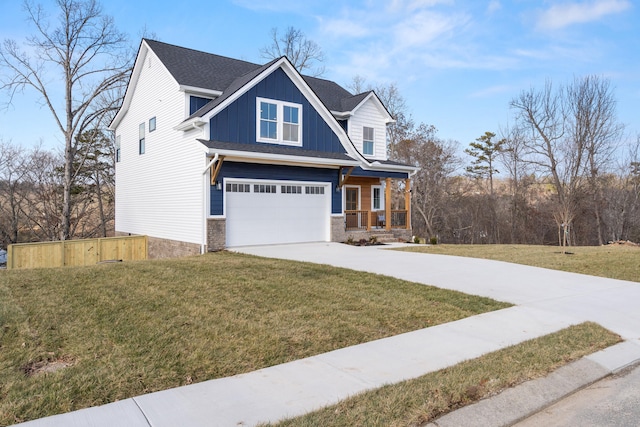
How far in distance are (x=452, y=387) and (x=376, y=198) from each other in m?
18.2

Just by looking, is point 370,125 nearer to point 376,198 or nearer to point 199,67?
point 376,198

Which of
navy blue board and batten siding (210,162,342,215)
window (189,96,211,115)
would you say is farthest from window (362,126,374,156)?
window (189,96,211,115)

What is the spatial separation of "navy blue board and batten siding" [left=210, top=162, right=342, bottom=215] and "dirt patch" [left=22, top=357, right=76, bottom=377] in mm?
10195

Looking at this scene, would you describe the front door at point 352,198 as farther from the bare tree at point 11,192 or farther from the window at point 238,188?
the bare tree at point 11,192

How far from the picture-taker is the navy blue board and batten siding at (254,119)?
1445cm

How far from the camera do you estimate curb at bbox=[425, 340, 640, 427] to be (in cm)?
323

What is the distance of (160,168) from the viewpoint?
17.2 meters

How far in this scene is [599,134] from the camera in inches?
1234

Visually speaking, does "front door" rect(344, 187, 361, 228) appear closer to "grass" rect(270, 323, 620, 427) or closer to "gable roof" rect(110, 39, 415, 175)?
"gable roof" rect(110, 39, 415, 175)

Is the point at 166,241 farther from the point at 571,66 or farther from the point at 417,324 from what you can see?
the point at 571,66

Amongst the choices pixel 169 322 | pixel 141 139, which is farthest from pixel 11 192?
pixel 169 322

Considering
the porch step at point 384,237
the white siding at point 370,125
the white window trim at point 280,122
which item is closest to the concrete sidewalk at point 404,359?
the white window trim at point 280,122

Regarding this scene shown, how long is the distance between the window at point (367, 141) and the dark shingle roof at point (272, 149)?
3662mm

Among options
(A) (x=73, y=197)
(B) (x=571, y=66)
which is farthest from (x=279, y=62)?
(B) (x=571, y=66)
